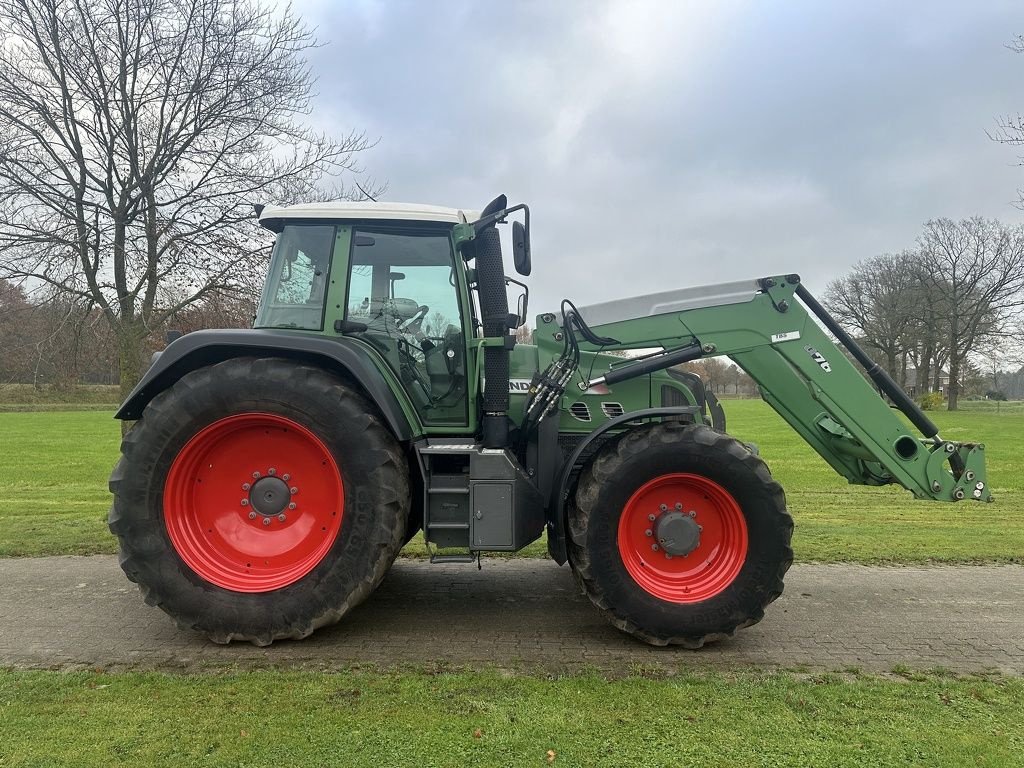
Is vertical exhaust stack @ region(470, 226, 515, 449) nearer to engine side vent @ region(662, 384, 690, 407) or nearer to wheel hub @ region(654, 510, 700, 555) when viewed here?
wheel hub @ region(654, 510, 700, 555)

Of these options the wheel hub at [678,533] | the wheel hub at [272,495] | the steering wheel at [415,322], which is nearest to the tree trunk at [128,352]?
the wheel hub at [272,495]

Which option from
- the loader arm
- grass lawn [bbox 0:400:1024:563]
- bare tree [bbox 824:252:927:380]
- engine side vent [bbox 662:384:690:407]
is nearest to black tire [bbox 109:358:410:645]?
the loader arm

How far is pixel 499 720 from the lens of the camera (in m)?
2.87

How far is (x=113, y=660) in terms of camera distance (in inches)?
138

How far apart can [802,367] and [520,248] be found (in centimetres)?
209

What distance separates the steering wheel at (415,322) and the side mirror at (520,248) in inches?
29.0

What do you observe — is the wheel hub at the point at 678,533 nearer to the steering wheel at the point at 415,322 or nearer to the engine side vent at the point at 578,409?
the engine side vent at the point at 578,409

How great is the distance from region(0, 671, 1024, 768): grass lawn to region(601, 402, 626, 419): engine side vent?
1773 millimetres

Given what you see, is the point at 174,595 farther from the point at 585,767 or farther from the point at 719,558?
the point at 719,558

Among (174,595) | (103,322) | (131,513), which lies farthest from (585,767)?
(103,322)

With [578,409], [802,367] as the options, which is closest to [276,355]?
[578,409]

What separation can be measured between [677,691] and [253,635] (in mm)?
2374

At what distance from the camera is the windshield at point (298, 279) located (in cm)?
407

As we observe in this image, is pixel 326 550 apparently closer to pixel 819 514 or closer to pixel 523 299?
pixel 523 299
